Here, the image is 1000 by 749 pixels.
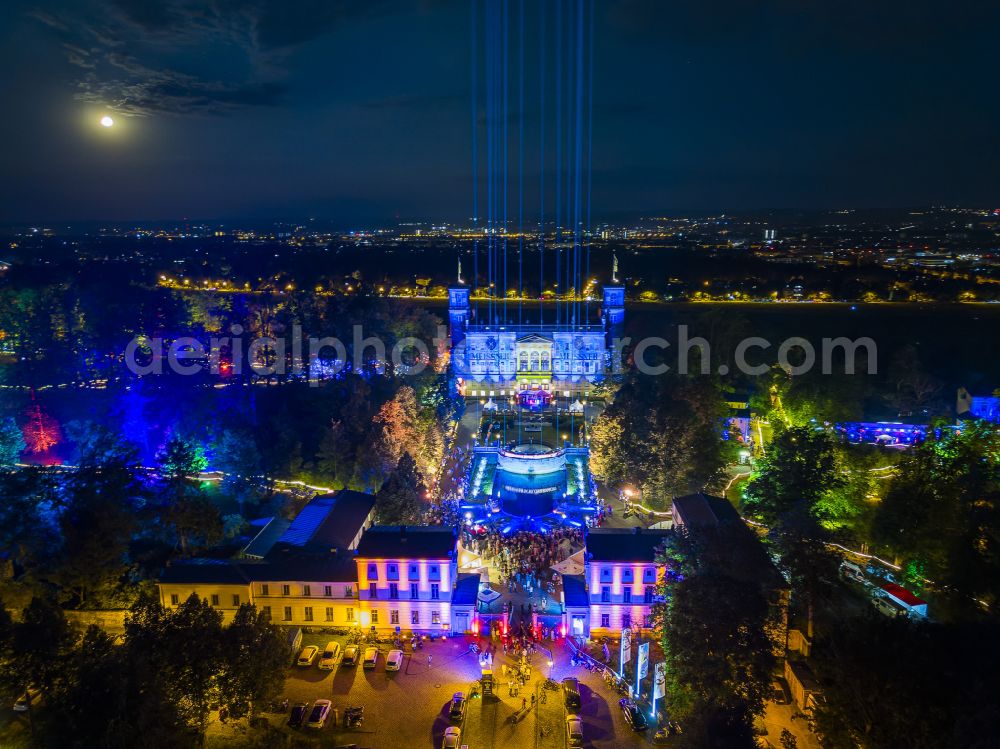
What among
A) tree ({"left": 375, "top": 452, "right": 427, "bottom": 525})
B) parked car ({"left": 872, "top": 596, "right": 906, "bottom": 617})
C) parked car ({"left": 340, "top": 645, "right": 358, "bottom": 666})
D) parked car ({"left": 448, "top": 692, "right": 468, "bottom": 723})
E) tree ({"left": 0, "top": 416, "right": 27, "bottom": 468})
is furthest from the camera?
tree ({"left": 0, "top": 416, "right": 27, "bottom": 468})

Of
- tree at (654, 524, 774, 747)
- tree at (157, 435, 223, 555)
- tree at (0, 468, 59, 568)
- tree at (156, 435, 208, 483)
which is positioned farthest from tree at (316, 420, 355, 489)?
tree at (654, 524, 774, 747)

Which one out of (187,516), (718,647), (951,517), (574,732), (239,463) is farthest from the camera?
(239,463)

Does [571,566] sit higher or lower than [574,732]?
higher

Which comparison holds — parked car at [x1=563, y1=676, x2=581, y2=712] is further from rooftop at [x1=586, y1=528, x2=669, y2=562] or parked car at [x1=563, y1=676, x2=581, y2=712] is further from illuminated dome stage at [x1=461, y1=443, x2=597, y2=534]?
illuminated dome stage at [x1=461, y1=443, x2=597, y2=534]

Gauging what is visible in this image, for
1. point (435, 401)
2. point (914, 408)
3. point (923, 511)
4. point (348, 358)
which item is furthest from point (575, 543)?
point (914, 408)

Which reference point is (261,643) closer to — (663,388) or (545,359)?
(663,388)

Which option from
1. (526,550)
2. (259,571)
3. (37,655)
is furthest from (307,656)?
(526,550)

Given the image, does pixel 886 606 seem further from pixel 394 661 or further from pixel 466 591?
pixel 394 661
